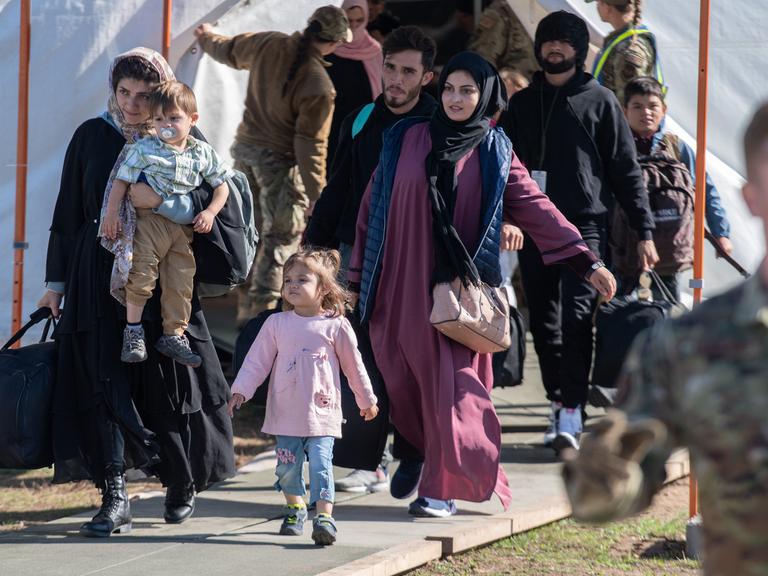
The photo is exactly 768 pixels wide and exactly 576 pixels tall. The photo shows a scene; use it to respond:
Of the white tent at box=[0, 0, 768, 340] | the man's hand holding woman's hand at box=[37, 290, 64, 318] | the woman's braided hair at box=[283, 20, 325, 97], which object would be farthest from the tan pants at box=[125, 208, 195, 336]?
the woman's braided hair at box=[283, 20, 325, 97]

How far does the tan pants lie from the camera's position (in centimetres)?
510

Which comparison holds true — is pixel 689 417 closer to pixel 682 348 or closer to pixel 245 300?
pixel 682 348

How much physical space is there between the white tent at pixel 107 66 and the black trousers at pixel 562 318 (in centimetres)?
82

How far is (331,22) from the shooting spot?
23.1 ft

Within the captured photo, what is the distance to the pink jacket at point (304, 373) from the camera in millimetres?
5121

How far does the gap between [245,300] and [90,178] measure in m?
2.49

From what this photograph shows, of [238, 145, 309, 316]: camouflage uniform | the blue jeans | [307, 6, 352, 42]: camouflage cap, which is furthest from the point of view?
[238, 145, 309, 316]: camouflage uniform

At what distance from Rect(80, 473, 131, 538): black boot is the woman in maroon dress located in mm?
1127

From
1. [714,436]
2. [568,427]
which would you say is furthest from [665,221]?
[714,436]

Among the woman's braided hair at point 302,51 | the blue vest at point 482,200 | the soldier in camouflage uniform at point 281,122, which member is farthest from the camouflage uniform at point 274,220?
the blue vest at point 482,200

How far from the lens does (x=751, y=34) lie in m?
6.77

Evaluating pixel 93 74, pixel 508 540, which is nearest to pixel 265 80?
pixel 93 74

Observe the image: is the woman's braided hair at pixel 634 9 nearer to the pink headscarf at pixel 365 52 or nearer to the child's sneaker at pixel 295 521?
the pink headscarf at pixel 365 52

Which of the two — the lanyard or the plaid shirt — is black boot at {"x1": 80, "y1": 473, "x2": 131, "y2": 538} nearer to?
the plaid shirt
